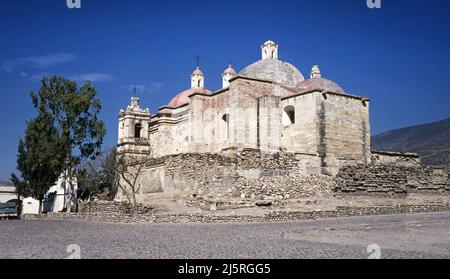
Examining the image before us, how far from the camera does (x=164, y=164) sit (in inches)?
926

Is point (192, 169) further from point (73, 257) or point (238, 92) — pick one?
point (73, 257)

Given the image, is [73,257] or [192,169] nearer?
[73,257]

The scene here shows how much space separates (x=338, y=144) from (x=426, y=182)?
5.39 m

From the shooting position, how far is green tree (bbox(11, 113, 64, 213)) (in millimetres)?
25984

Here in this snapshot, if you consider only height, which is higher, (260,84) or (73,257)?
(260,84)

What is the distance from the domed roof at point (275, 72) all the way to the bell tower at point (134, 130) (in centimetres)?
1030

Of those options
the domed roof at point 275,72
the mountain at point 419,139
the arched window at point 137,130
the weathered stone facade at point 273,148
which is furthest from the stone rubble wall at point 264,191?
the mountain at point 419,139

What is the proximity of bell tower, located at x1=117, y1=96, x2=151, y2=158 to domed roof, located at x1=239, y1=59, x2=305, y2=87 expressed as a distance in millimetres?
10304

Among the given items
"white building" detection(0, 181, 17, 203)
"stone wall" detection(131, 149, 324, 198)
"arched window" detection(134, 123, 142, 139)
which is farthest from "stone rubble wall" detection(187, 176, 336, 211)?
"white building" detection(0, 181, 17, 203)

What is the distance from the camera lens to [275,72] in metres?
34.0

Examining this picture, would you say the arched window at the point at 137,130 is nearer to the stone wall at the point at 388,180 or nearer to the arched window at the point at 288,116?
the arched window at the point at 288,116

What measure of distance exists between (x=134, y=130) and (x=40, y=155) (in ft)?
47.7

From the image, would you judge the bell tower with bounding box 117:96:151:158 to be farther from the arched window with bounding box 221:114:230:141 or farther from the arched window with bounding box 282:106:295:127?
the arched window with bounding box 282:106:295:127
